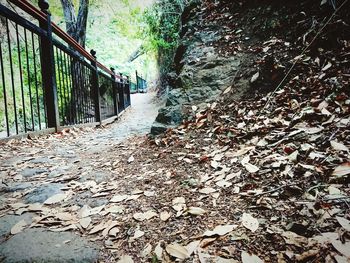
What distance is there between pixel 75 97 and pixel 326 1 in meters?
3.96

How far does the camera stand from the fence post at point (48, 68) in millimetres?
3385

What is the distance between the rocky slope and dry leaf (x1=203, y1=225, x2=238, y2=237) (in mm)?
1721

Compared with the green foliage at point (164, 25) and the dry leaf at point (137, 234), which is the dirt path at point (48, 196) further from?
the green foliage at point (164, 25)

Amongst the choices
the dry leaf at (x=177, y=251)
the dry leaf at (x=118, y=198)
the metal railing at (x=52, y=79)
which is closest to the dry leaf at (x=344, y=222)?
the dry leaf at (x=177, y=251)

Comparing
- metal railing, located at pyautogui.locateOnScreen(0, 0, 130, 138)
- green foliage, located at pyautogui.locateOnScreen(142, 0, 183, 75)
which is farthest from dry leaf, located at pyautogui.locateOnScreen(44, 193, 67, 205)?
green foliage, located at pyautogui.locateOnScreen(142, 0, 183, 75)

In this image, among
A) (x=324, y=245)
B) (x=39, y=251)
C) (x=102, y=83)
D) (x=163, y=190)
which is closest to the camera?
(x=324, y=245)

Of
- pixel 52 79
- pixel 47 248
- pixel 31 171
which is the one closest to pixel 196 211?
pixel 47 248

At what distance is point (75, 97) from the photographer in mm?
4457

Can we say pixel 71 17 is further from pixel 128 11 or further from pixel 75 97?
pixel 75 97

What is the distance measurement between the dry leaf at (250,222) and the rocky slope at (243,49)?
5.37 feet

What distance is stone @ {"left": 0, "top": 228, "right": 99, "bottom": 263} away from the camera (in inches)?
44.4

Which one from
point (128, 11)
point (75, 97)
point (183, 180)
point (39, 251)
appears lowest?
point (39, 251)

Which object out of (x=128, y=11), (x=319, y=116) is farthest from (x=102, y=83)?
(x=319, y=116)

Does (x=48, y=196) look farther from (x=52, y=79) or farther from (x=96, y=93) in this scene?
(x=96, y=93)
